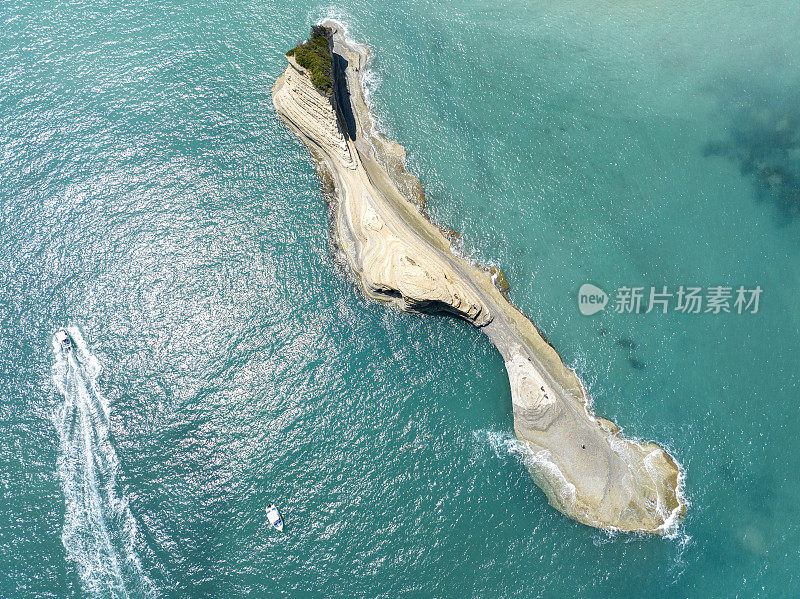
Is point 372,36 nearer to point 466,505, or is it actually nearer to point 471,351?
point 471,351

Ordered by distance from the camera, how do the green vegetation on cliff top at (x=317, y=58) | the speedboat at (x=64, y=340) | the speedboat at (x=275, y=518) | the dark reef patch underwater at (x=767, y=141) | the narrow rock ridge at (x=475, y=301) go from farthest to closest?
the dark reef patch underwater at (x=767, y=141), the green vegetation on cliff top at (x=317, y=58), the narrow rock ridge at (x=475, y=301), the speedboat at (x=64, y=340), the speedboat at (x=275, y=518)

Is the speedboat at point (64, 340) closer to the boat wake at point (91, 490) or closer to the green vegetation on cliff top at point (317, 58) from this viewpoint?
the boat wake at point (91, 490)

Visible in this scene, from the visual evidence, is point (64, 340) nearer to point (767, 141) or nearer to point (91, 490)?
point (91, 490)

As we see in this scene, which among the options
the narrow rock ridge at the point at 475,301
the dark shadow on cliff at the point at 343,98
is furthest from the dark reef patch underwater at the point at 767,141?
the dark shadow on cliff at the point at 343,98

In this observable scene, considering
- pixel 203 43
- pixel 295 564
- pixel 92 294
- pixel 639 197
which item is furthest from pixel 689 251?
pixel 92 294

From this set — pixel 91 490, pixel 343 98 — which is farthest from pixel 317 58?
pixel 91 490

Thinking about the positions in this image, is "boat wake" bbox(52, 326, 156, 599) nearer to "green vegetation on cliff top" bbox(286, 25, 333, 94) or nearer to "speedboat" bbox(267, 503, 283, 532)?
"speedboat" bbox(267, 503, 283, 532)

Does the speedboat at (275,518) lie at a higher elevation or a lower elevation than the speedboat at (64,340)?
lower
